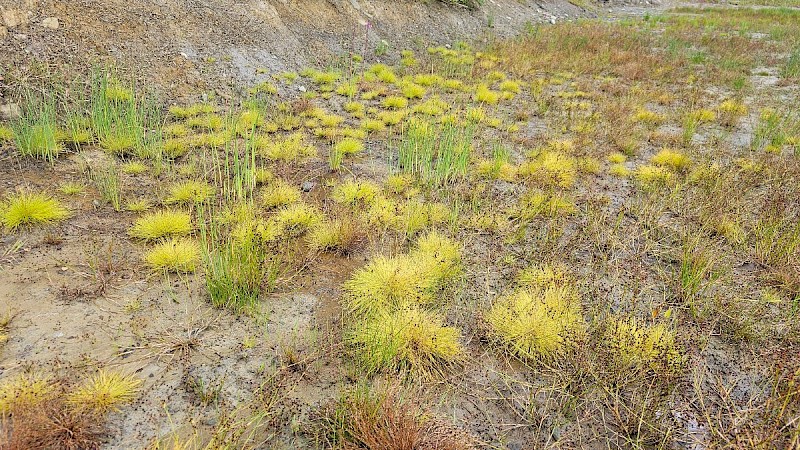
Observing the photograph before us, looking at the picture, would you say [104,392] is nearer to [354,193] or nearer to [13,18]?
[354,193]

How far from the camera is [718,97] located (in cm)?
984

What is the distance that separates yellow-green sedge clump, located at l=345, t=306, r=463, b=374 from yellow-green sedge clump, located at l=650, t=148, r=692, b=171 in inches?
202

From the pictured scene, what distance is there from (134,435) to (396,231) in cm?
281

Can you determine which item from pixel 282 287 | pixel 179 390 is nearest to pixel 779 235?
pixel 282 287

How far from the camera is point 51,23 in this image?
22.5ft

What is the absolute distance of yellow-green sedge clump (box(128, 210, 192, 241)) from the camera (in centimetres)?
409

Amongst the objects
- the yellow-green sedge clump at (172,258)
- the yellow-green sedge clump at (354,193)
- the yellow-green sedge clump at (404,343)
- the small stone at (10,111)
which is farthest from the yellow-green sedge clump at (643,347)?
the small stone at (10,111)

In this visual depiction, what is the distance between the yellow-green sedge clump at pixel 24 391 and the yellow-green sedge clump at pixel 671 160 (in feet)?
24.6

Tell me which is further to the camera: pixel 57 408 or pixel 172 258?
pixel 172 258

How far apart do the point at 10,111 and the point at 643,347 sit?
7846 millimetres

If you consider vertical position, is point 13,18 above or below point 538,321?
above

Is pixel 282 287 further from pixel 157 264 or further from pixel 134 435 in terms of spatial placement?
pixel 134 435

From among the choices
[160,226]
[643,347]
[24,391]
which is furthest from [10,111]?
[643,347]

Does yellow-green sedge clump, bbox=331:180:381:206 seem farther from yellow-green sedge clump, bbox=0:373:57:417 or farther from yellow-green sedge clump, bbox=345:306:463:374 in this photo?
yellow-green sedge clump, bbox=0:373:57:417
